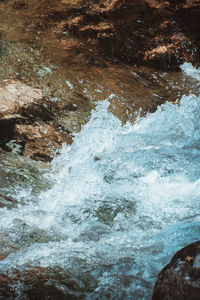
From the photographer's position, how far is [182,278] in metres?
1.97

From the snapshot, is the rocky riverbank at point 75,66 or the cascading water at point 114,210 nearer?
the cascading water at point 114,210

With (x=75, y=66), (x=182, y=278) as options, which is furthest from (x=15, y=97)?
(x=182, y=278)

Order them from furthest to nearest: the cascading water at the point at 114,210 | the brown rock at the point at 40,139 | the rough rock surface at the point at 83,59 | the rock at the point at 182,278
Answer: the rough rock surface at the point at 83,59 < the brown rock at the point at 40,139 < the cascading water at the point at 114,210 < the rock at the point at 182,278

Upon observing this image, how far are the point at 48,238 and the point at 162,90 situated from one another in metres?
3.44

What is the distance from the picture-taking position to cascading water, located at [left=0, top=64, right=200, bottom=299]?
96.0 inches

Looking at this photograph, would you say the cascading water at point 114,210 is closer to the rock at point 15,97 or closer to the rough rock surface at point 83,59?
the rough rock surface at point 83,59

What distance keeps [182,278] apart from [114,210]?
1271 mm

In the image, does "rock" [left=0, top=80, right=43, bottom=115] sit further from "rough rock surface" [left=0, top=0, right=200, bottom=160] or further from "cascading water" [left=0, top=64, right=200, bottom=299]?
"cascading water" [left=0, top=64, right=200, bottom=299]

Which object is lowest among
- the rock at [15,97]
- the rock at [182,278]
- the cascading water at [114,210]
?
the cascading water at [114,210]

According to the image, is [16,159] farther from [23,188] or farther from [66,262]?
[66,262]

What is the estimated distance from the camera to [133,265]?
249cm

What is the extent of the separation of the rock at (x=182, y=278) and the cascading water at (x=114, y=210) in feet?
0.73

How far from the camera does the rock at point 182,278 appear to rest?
1902 millimetres

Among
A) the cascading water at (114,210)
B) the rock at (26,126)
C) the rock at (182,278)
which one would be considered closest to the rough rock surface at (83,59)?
the rock at (26,126)
